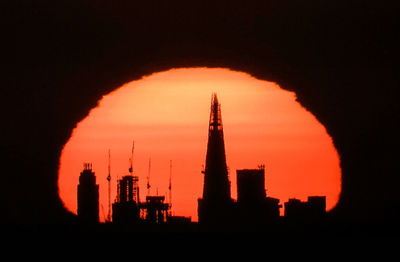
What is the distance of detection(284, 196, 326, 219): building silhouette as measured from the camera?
7170 inches

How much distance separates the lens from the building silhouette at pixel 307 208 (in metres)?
182

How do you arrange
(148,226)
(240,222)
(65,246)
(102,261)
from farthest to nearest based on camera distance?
(240,222), (148,226), (65,246), (102,261)

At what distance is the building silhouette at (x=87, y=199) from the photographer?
184500 millimetres

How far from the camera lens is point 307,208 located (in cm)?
18725

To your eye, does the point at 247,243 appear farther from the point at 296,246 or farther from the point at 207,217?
the point at 207,217

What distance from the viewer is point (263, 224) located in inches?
6742

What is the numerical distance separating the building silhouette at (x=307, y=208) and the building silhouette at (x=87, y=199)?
28180 mm

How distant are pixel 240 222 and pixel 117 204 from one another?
2694cm

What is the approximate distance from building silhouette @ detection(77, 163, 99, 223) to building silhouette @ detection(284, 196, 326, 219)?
92.5 feet

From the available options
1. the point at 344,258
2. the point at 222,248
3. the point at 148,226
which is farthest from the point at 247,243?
the point at 148,226

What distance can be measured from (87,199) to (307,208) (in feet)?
109

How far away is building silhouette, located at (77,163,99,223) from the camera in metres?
184

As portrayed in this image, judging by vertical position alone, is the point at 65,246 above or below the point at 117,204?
below

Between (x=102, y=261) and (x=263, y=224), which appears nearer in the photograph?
(x=102, y=261)
